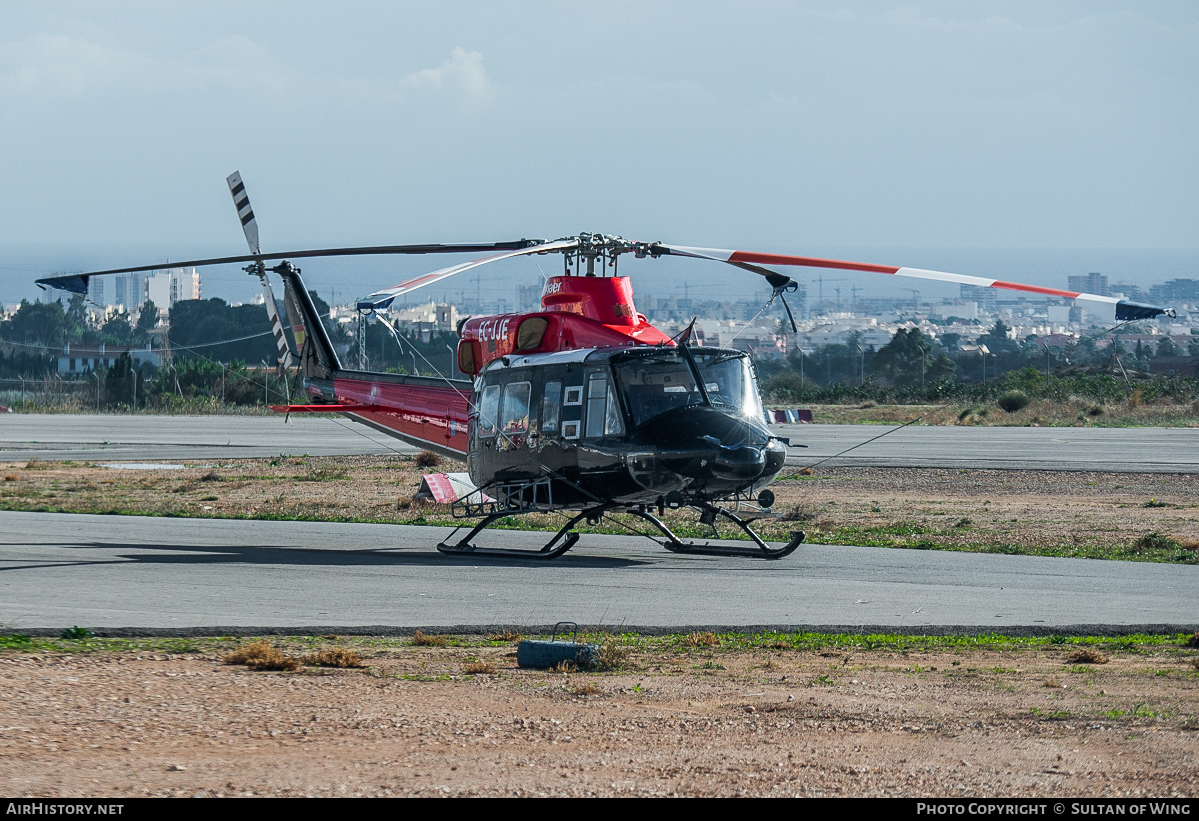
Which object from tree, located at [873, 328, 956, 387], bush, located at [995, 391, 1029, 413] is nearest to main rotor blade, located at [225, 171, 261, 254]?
bush, located at [995, 391, 1029, 413]

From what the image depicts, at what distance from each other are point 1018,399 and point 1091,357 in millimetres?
35814

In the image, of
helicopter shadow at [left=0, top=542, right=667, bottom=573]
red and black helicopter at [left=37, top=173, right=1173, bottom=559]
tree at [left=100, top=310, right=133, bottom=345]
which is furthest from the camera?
tree at [left=100, top=310, right=133, bottom=345]

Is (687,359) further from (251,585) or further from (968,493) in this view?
(968,493)

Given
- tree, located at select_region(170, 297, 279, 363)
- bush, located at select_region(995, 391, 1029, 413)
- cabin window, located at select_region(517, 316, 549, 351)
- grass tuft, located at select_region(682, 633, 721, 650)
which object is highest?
tree, located at select_region(170, 297, 279, 363)

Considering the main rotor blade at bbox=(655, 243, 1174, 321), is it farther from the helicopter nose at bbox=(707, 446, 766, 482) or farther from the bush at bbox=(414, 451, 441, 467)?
the bush at bbox=(414, 451, 441, 467)

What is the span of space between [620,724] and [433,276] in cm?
767

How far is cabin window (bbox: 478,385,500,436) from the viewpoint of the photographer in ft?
56.4

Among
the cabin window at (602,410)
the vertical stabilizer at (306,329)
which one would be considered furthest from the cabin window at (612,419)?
the vertical stabilizer at (306,329)

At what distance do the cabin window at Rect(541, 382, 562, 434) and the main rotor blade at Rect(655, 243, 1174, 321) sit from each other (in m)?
2.35

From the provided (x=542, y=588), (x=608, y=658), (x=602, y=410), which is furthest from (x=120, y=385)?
(x=608, y=658)

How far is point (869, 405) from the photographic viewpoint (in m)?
73.2

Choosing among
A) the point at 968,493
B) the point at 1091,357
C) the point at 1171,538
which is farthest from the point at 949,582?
the point at 1091,357

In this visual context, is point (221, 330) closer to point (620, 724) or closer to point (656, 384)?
point (656, 384)

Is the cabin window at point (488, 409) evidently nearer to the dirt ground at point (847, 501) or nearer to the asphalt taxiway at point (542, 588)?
the asphalt taxiway at point (542, 588)
